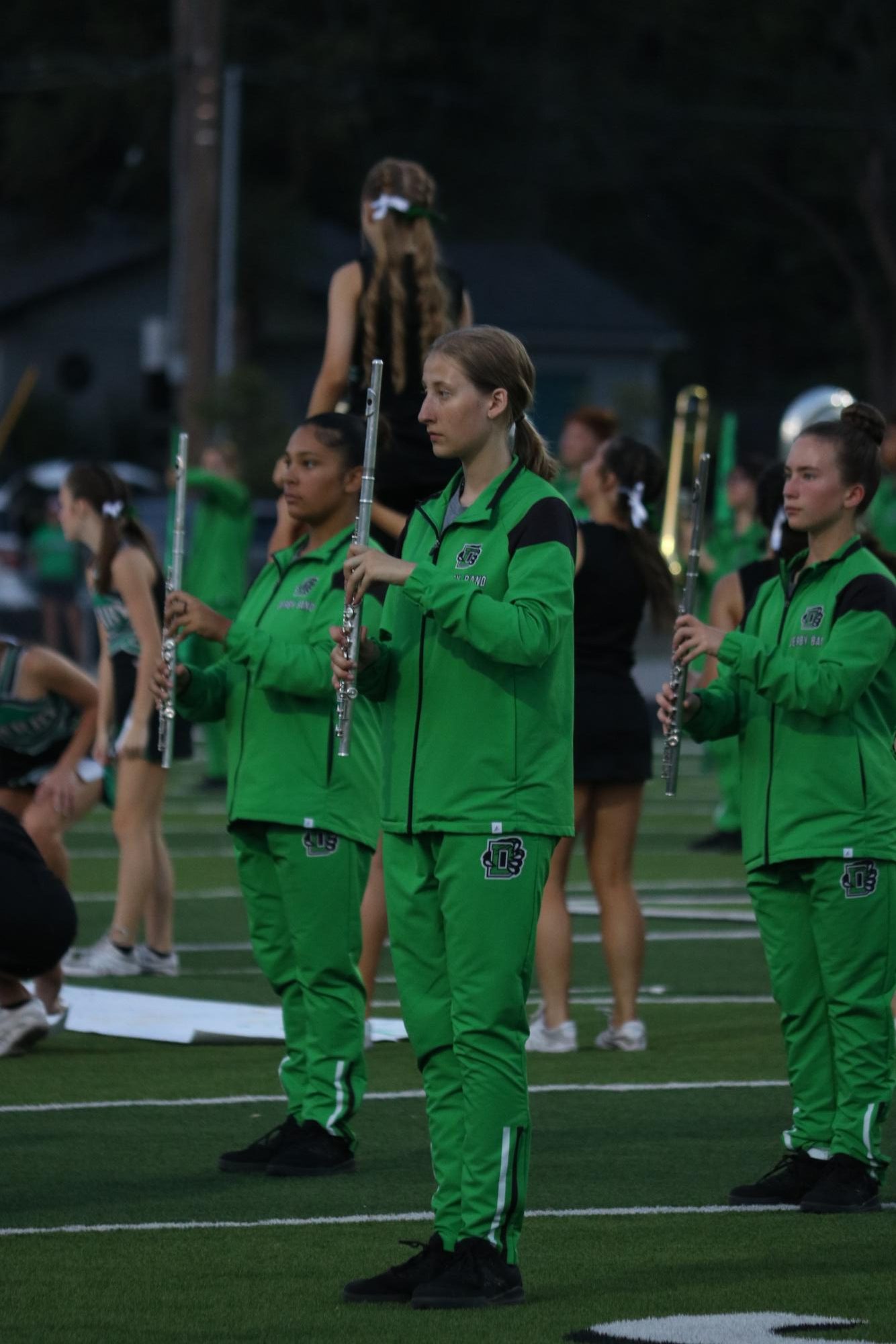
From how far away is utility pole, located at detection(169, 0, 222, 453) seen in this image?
27.1 m

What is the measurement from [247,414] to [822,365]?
31828 mm

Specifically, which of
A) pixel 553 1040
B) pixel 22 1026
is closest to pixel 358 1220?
pixel 22 1026

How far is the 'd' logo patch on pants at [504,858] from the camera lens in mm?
5461

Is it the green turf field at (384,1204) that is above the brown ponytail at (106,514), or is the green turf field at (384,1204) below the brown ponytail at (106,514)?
below

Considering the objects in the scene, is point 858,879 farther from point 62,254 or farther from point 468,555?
point 62,254

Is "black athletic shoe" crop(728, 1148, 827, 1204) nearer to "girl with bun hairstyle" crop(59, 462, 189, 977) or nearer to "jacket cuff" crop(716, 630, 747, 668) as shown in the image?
"jacket cuff" crop(716, 630, 747, 668)

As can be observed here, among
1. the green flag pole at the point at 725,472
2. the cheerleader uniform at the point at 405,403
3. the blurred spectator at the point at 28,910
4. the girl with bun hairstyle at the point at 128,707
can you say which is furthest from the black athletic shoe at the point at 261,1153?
the green flag pole at the point at 725,472

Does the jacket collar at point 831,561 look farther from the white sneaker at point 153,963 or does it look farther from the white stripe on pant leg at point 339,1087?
the white sneaker at point 153,963

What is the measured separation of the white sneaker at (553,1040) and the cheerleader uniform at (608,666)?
2.75 ft

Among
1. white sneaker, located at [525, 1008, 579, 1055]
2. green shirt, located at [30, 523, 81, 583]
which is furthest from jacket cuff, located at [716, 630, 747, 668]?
green shirt, located at [30, 523, 81, 583]

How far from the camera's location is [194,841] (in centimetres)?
1596

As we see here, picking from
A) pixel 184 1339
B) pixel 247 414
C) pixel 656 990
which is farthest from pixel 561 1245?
pixel 247 414

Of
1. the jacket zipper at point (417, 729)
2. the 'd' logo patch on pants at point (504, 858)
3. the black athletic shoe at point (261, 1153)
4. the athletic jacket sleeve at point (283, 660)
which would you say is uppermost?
the athletic jacket sleeve at point (283, 660)

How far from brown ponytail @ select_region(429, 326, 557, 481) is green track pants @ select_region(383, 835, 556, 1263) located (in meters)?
0.88
